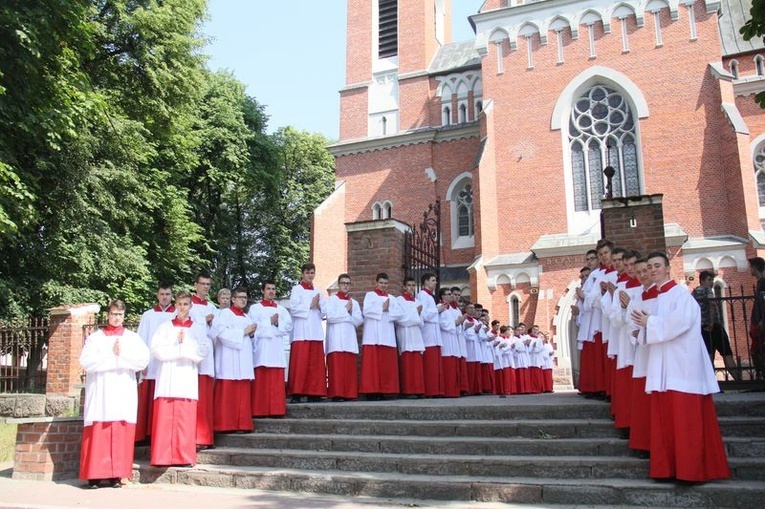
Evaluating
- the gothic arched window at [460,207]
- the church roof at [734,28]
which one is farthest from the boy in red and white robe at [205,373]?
the church roof at [734,28]

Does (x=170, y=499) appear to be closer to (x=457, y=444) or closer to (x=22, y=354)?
(x=457, y=444)

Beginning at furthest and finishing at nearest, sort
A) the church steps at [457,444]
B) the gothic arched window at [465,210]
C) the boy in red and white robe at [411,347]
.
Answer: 1. the gothic arched window at [465,210]
2. the boy in red and white robe at [411,347]
3. the church steps at [457,444]

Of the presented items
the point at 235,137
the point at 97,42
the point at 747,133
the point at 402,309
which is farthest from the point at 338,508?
the point at 235,137

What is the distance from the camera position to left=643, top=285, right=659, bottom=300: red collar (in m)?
6.23

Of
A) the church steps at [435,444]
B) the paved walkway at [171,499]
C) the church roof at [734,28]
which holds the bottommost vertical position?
the paved walkway at [171,499]

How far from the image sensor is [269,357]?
871 cm

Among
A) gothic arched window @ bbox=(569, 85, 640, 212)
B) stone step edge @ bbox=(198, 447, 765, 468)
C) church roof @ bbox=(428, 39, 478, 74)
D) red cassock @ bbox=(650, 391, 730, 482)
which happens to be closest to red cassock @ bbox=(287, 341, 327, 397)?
stone step edge @ bbox=(198, 447, 765, 468)

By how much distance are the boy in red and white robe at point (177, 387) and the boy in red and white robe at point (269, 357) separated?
1.00m

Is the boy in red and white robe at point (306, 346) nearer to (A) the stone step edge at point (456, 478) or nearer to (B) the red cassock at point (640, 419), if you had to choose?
(A) the stone step edge at point (456, 478)

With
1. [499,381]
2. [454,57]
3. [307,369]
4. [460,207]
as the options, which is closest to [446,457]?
[307,369]

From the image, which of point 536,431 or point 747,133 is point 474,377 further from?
point 747,133

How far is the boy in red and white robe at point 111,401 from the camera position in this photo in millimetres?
7020

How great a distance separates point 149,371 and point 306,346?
221 centimetres

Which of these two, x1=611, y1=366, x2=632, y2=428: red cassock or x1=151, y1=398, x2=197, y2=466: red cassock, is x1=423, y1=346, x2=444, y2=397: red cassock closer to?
x1=611, y1=366, x2=632, y2=428: red cassock
